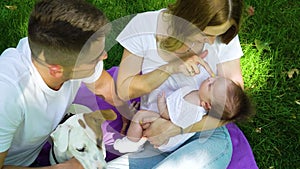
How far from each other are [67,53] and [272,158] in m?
1.70

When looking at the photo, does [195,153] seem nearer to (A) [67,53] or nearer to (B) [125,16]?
(A) [67,53]

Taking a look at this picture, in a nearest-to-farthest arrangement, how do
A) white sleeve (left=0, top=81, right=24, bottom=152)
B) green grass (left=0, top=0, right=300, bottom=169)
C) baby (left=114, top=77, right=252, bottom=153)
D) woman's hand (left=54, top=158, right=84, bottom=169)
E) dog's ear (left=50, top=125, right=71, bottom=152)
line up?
white sleeve (left=0, top=81, right=24, bottom=152) < dog's ear (left=50, top=125, right=71, bottom=152) < woman's hand (left=54, top=158, right=84, bottom=169) < baby (left=114, top=77, right=252, bottom=153) < green grass (left=0, top=0, right=300, bottom=169)

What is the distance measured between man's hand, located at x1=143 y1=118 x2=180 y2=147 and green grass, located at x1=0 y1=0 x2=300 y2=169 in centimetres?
63

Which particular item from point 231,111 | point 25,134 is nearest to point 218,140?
point 231,111

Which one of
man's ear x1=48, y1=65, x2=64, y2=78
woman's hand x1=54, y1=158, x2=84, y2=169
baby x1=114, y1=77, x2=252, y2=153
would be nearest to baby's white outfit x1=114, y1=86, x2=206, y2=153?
baby x1=114, y1=77, x2=252, y2=153

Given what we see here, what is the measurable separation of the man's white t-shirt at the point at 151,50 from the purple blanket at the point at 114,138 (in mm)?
284

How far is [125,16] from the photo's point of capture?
12.0 feet

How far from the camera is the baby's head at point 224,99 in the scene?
2.46 m

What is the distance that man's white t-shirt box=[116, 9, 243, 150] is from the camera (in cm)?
264

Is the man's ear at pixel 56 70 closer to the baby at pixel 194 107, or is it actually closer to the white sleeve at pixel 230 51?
the baby at pixel 194 107

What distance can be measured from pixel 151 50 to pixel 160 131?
0.43m

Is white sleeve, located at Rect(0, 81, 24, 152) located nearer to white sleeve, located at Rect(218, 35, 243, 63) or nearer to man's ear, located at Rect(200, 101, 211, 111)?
man's ear, located at Rect(200, 101, 211, 111)

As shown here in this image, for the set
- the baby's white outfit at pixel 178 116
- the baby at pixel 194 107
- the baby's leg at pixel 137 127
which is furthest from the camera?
the baby's leg at pixel 137 127

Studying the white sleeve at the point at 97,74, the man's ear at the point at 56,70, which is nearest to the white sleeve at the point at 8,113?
the man's ear at the point at 56,70
